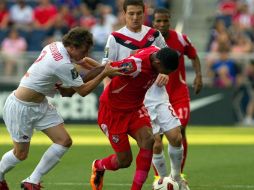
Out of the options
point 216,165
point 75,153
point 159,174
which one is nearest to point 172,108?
point 159,174

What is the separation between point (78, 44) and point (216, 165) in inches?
207

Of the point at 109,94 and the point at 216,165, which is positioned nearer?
the point at 109,94

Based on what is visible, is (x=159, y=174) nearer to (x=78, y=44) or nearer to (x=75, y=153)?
(x=78, y=44)

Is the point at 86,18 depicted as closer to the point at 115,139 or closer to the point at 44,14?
the point at 44,14

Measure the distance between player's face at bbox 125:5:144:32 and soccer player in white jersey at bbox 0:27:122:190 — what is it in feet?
3.57

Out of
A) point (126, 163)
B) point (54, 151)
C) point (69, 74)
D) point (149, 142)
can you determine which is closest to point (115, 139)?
point (126, 163)

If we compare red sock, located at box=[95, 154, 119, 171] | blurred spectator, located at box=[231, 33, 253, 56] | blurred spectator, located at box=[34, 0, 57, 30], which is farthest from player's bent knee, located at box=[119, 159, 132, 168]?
blurred spectator, located at box=[34, 0, 57, 30]

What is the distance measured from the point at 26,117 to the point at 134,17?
1.97 metres

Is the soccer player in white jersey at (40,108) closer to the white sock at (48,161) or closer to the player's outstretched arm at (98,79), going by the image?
the white sock at (48,161)

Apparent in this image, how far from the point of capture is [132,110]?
36.4 ft

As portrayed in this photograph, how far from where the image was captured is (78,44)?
10.5m

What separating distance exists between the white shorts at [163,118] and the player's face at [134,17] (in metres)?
1.22

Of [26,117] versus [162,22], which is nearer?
[26,117]

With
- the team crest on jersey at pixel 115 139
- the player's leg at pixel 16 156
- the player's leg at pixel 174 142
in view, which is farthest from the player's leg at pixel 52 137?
the player's leg at pixel 174 142
